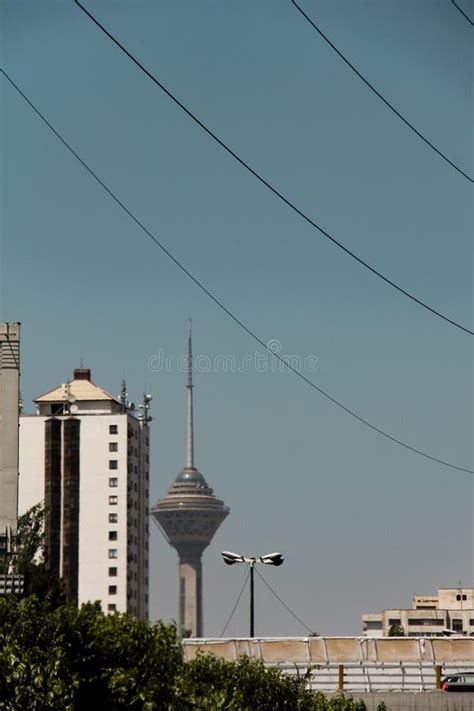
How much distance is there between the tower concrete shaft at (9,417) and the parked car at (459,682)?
63978 mm

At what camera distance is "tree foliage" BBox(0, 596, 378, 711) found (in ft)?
87.8

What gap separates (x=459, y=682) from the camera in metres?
49.0

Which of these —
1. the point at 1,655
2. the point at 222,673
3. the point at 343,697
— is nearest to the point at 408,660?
the point at 343,697

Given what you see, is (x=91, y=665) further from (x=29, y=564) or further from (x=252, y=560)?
(x=29, y=564)

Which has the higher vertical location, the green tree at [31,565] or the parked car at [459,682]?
the green tree at [31,565]

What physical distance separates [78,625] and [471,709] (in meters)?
19.8

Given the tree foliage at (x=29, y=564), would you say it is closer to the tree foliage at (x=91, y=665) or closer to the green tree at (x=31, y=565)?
the green tree at (x=31, y=565)

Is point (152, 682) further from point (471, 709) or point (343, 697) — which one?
point (471, 709)

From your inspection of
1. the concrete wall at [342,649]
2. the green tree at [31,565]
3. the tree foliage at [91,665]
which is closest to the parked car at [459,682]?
the concrete wall at [342,649]

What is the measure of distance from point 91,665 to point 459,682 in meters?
22.5

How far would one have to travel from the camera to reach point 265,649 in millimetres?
53500

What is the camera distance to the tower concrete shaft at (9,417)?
11475cm

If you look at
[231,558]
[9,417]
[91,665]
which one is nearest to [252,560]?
[231,558]

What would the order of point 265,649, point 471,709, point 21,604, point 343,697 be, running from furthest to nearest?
point 265,649
point 471,709
point 343,697
point 21,604
